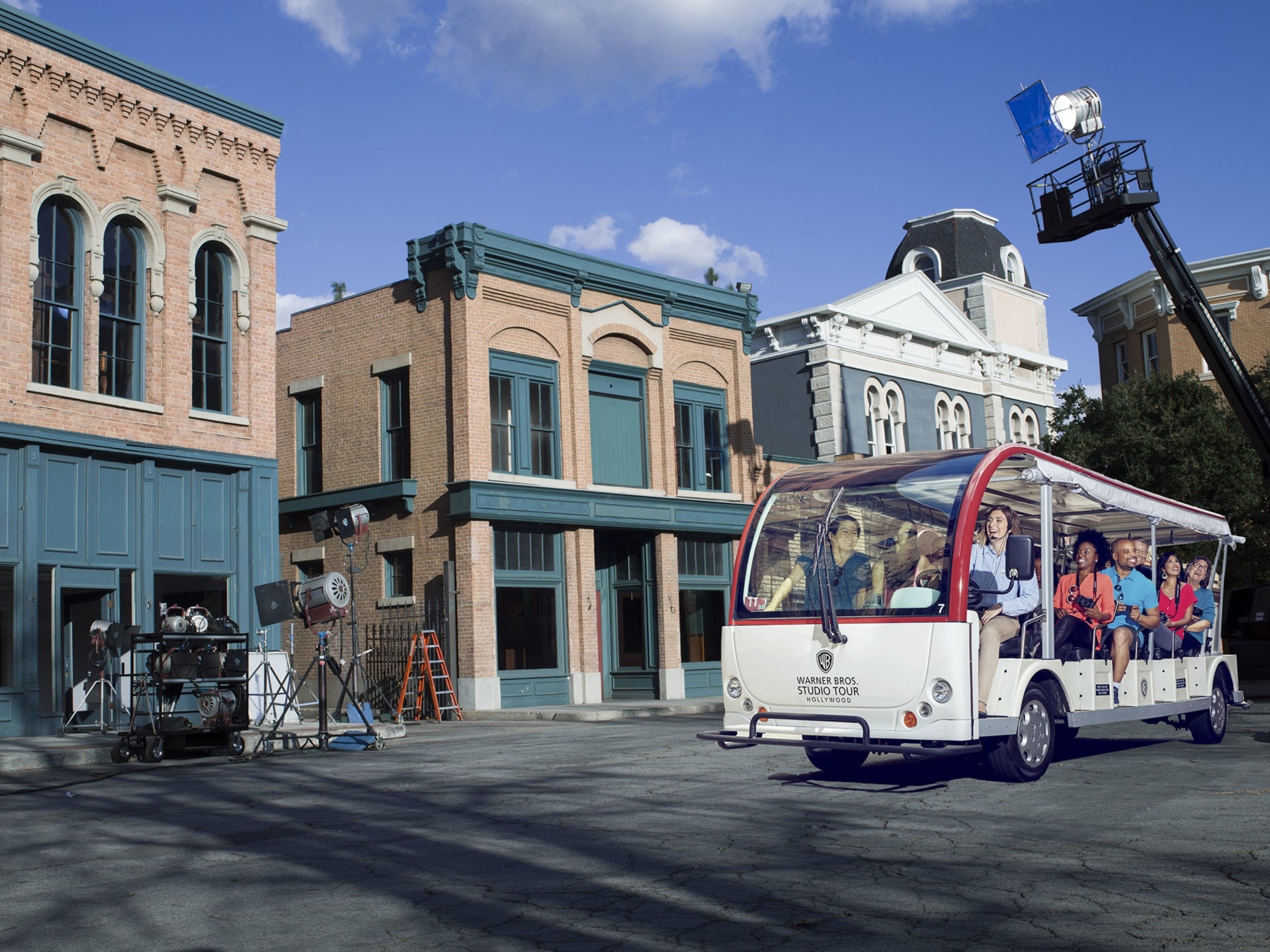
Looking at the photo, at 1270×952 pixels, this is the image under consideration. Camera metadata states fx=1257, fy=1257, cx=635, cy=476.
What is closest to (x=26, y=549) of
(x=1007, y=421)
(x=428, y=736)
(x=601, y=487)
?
(x=428, y=736)

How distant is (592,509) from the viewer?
2538 centimetres

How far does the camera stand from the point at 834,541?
10.6 m

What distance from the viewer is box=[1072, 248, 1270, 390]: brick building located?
35.5 m

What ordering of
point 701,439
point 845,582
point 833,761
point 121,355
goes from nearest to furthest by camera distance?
1. point 845,582
2. point 833,761
3. point 121,355
4. point 701,439

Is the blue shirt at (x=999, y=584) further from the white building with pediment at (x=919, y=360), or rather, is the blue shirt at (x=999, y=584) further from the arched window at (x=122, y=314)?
the white building with pediment at (x=919, y=360)

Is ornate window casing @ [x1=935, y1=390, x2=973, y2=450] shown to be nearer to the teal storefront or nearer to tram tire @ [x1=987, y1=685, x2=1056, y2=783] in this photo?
the teal storefront

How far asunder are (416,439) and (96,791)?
1356cm

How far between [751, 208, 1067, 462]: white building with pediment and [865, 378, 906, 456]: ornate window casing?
36mm

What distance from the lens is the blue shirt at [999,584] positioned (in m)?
10.2

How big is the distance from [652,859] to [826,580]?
3.71 m

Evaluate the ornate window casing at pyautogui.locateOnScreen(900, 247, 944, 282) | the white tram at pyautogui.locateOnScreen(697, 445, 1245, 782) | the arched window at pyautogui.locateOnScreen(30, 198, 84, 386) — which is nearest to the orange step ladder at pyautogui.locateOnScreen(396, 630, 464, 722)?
the arched window at pyautogui.locateOnScreen(30, 198, 84, 386)

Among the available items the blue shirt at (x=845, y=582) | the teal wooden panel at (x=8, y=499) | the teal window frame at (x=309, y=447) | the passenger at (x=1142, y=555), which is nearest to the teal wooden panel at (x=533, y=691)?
the teal window frame at (x=309, y=447)

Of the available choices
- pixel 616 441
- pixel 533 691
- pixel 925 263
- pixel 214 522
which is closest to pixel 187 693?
pixel 214 522

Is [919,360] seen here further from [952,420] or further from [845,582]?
[845,582]
